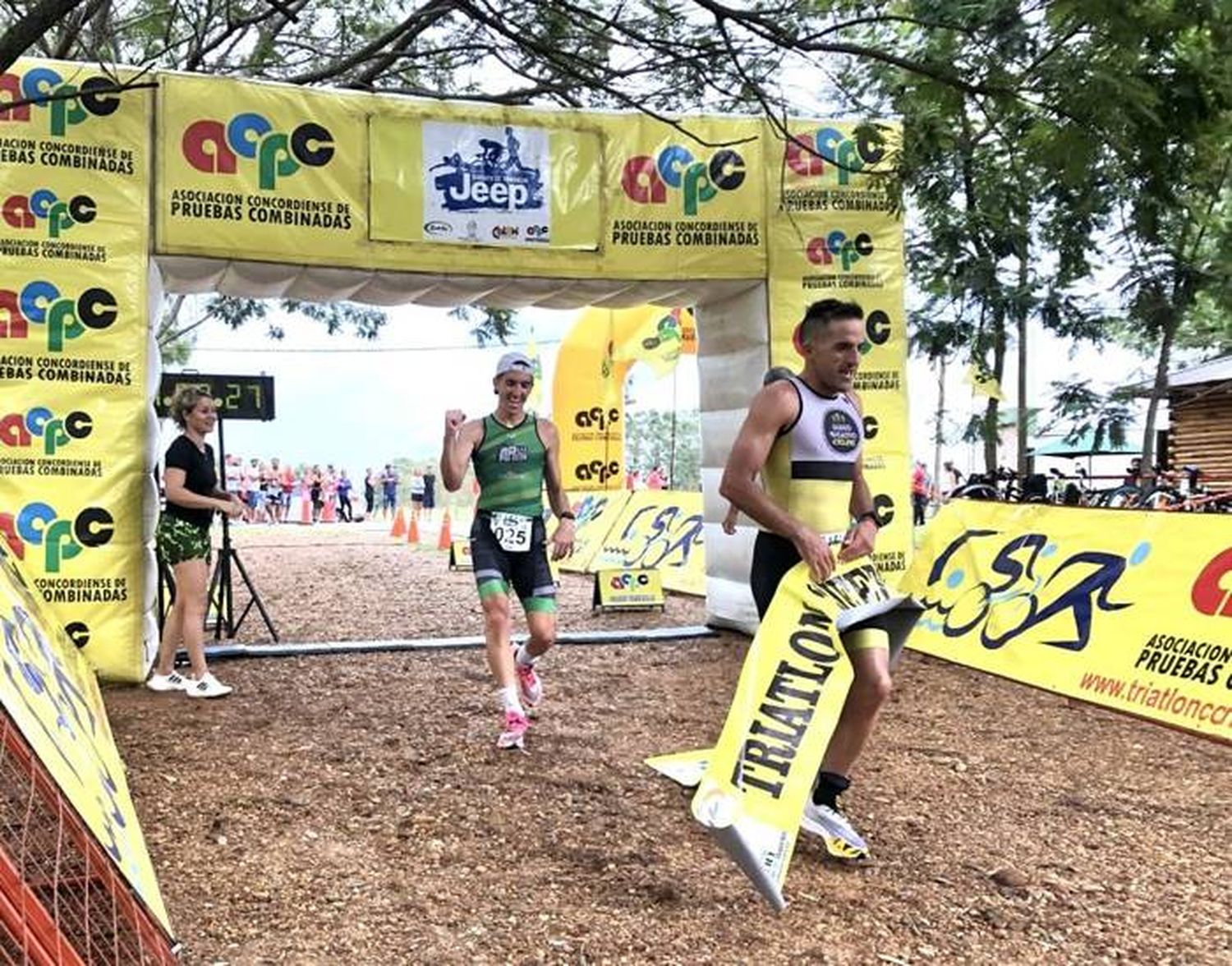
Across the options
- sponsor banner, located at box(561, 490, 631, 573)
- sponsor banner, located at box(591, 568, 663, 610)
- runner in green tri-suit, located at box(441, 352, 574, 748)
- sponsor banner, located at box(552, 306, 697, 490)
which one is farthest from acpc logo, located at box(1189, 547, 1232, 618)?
sponsor banner, located at box(552, 306, 697, 490)

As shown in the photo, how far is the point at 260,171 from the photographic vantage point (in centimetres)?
664

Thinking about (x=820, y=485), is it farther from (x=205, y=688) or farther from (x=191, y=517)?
(x=205, y=688)

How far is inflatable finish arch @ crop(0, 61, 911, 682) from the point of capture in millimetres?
6246

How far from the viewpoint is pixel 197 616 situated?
236 inches

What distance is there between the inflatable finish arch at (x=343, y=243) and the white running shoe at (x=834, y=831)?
384 centimetres

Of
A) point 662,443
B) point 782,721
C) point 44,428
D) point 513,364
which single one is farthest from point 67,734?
point 662,443

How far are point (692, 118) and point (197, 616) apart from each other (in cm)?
456

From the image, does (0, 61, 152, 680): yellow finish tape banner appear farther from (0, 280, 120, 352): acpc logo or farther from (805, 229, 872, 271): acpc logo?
(805, 229, 872, 271): acpc logo

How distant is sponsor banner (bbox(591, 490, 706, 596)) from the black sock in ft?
25.1

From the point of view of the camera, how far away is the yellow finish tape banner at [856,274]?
7.57 metres

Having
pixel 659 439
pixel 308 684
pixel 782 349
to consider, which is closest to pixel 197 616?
pixel 308 684

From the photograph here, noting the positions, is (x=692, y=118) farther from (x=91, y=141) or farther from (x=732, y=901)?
(x=732, y=901)

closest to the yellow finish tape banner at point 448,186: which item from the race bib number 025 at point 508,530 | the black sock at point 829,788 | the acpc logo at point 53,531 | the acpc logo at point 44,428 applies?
the acpc logo at point 44,428

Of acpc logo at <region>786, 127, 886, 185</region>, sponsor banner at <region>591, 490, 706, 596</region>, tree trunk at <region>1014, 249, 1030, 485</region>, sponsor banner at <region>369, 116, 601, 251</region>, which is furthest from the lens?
sponsor banner at <region>591, 490, 706, 596</region>
